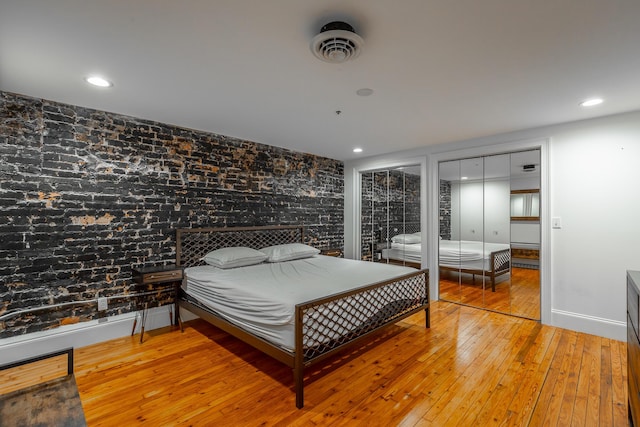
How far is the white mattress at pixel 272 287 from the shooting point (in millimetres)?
2346

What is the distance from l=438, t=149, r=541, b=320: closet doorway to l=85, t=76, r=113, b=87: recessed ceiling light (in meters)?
4.25

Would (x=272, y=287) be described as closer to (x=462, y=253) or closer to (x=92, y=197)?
(x=92, y=197)

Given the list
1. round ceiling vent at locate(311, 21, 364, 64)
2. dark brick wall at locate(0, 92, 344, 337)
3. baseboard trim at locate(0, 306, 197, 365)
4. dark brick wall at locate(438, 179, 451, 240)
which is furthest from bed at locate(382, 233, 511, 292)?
baseboard trim at locate(0, 306, 197, 365)

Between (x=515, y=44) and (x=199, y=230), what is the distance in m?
3.67

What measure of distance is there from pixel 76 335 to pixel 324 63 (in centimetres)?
352

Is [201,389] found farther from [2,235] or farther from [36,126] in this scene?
[36,126]

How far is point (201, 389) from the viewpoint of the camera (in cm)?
233

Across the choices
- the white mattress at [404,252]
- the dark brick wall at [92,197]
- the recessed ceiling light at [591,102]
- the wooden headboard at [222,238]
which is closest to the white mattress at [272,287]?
the wooden headboard at [222,238]

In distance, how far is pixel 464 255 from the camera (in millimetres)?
4434

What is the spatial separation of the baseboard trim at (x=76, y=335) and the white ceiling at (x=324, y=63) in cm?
227

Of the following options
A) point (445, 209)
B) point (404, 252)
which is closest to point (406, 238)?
point (404, 252)

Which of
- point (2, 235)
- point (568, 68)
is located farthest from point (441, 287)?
point (2, 235)

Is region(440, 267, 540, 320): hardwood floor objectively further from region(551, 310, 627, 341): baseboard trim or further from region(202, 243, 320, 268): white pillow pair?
region(202, 243, 320, 268): white pillow pair

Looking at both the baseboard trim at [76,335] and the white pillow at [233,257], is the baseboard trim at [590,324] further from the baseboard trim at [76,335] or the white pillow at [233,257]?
the baseboard trim at [76,335]
